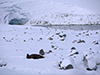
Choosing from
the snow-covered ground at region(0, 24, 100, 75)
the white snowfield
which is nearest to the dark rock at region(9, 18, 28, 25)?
the white snowfield

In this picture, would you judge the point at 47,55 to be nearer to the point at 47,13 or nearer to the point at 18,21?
the point at 18,21

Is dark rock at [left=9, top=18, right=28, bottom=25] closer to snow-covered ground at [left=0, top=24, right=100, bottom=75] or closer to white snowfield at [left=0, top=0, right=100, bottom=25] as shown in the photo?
white snowfield at [left=0, top=0, right=100, bottom=25]

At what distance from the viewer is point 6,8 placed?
20.0 meters

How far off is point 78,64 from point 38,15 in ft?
68.4

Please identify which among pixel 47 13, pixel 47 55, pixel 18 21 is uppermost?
pixel 47 13

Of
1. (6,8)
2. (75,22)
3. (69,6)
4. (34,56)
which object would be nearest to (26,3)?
(6,8)

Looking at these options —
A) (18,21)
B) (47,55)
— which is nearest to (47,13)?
(18,21)

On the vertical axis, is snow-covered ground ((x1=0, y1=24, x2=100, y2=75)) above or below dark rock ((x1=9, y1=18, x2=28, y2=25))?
below

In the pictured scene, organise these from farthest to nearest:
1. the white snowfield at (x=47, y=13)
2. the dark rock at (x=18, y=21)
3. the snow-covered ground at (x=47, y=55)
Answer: the white snowfield at (x=47, y=13), the dark rock at (x=18, y=21), the snow-covered ground at (x=47, y=55)

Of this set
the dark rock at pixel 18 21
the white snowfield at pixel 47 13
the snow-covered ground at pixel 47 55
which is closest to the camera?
the snow-covered ground at pixel 47 55

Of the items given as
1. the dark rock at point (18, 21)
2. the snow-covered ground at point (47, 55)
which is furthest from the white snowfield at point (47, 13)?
the snow-covered ground at point (47, 55)

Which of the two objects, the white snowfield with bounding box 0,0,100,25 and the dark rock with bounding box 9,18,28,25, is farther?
the white snowfield with bounding box 0,0,100,25

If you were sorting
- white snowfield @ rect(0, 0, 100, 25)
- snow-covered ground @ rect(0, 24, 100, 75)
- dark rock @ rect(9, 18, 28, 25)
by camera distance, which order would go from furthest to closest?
1. white snowfield @ rect(0, 0, 100, 25)
2. dark rock @ rect(9, 18, 28, 25)
3. snow-covered ground @ rect(0, 24, 100, 75)

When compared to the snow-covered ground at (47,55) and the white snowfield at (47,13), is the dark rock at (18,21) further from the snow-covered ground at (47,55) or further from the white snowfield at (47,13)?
the snow-covered ground at (47,55)
